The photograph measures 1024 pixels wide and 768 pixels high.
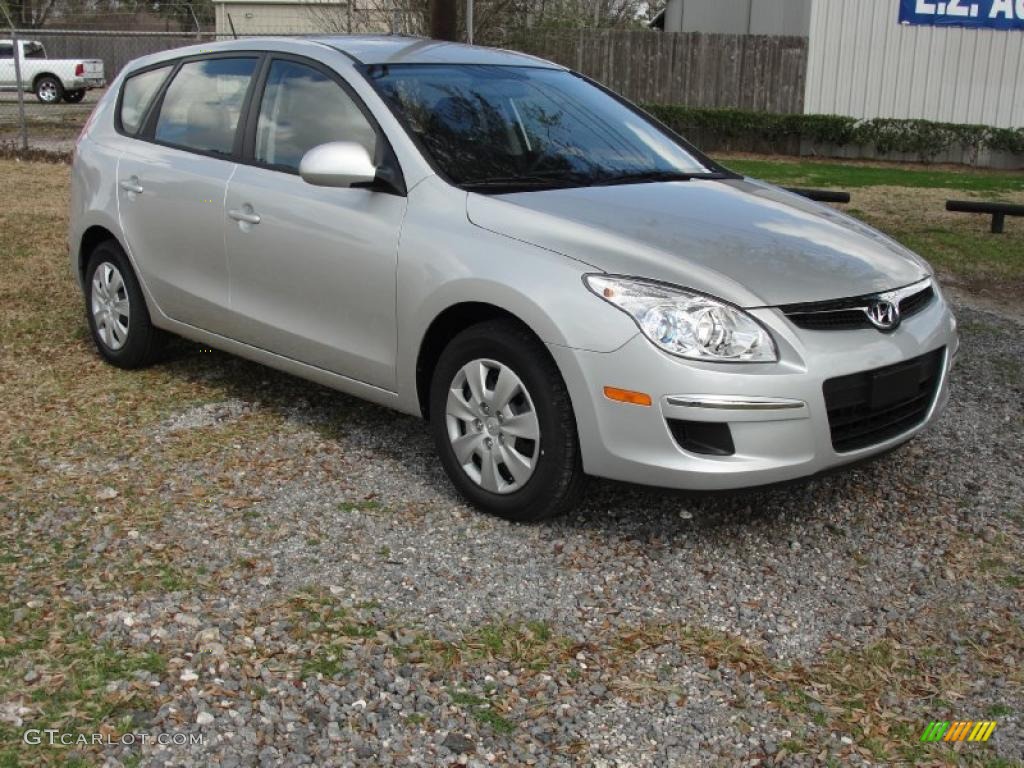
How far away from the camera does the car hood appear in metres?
4.04

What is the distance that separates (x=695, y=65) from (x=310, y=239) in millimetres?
19221

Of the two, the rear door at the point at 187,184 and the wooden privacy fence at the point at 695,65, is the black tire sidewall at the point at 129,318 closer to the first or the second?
the rear door at the point at 187,184

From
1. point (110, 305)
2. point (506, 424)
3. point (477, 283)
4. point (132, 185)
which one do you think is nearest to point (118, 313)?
point (110, 305)

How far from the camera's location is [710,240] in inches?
169

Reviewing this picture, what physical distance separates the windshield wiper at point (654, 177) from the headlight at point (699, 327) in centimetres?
108

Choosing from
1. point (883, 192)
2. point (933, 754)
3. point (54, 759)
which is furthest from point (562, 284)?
point (883, 192)

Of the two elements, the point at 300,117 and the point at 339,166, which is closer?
the point at 339,166

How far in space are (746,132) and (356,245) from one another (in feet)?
59.7

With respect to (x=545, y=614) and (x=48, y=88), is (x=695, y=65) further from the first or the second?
(x=545, y=614)

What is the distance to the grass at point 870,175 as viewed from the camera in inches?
666

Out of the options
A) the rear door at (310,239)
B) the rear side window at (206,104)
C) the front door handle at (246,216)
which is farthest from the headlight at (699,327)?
the rear side window at (206,104)

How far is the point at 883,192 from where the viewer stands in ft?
50.2

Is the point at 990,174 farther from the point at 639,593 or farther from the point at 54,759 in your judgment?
the point at 54,759

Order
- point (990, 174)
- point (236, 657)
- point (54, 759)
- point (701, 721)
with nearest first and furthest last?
point (54, 759), point (701, 721), point (236, 657), point (990, 174)
